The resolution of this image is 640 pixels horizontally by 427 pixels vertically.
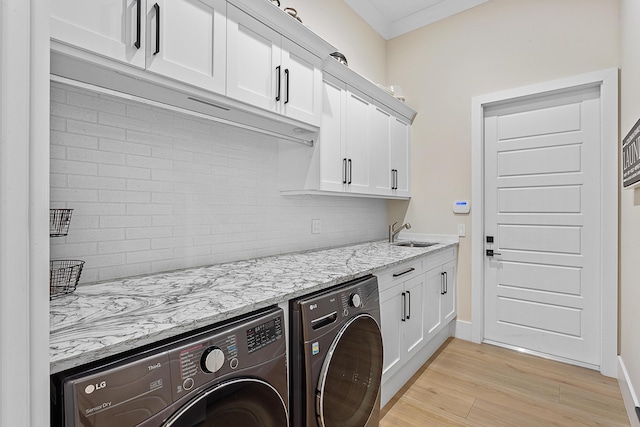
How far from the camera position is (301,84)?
1950mm

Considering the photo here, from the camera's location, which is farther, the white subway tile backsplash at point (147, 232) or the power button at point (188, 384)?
the white subway tile backsplash at point (147, 232)

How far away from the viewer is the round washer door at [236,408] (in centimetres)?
87

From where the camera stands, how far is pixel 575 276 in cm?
263

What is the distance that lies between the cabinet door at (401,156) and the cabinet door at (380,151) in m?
0.09

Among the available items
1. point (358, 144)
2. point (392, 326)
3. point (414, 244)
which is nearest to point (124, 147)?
point (358, 144)

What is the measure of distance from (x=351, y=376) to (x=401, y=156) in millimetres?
2234

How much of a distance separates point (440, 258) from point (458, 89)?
1646 millimetres

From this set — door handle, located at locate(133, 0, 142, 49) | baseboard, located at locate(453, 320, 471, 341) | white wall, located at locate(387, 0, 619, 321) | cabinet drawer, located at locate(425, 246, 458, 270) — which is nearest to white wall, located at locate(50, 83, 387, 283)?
door handle, located at locate(133, 0, 142, 49)

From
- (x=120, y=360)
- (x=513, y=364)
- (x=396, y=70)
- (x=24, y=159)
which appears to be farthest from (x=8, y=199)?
(x=396, y=70)

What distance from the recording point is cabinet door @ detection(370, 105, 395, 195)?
9.12 feet

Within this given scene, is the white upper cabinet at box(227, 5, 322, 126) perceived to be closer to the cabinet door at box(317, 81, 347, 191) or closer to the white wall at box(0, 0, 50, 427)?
the cabinet door at box(317, 81, 347, 191)

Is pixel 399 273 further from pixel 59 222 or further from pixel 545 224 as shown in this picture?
pixel 59 222

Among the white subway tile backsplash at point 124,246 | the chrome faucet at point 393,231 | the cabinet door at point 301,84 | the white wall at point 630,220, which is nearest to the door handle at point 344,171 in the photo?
the cabinet door at point 301,84

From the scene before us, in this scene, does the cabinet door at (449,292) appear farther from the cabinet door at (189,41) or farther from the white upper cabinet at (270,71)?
the cabinet door at (189,41)
